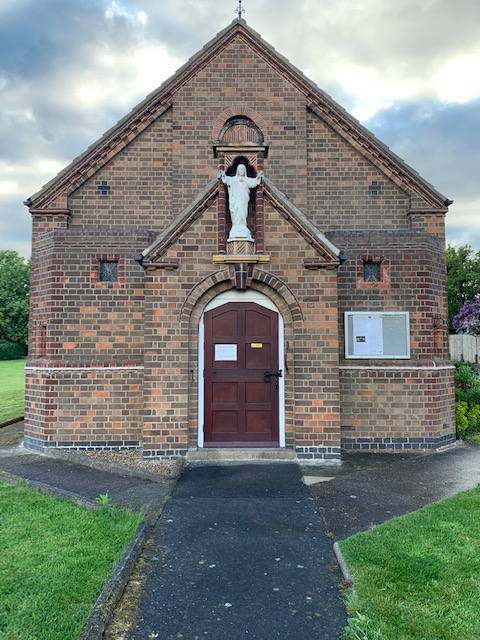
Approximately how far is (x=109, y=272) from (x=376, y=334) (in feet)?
18.5

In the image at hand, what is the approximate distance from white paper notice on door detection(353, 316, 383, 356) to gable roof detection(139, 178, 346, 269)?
172 centimetres

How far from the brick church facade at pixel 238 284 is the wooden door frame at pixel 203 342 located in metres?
0.03

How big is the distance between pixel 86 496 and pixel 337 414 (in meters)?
4.34

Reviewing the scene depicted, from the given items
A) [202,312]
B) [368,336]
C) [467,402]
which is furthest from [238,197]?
[467,402]

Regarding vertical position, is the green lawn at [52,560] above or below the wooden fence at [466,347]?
below

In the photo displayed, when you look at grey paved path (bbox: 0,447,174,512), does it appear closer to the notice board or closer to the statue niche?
the statue niche

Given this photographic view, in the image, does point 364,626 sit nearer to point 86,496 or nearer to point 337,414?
point 86,496

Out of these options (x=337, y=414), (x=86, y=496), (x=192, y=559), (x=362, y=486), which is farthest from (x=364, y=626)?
(x=337, y=414)

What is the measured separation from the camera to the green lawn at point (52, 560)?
11.6 feet

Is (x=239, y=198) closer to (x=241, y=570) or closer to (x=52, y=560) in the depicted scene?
(x=241, y=570)

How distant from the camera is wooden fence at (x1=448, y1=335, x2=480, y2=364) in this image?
27188 mm

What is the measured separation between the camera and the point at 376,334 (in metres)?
9.73

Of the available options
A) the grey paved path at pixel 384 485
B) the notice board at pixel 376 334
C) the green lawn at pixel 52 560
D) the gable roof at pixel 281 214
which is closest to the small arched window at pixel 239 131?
the gable roof at pixel 281 214

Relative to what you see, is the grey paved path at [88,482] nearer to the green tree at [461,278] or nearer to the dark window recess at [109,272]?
the dark window recess at [109,272]
